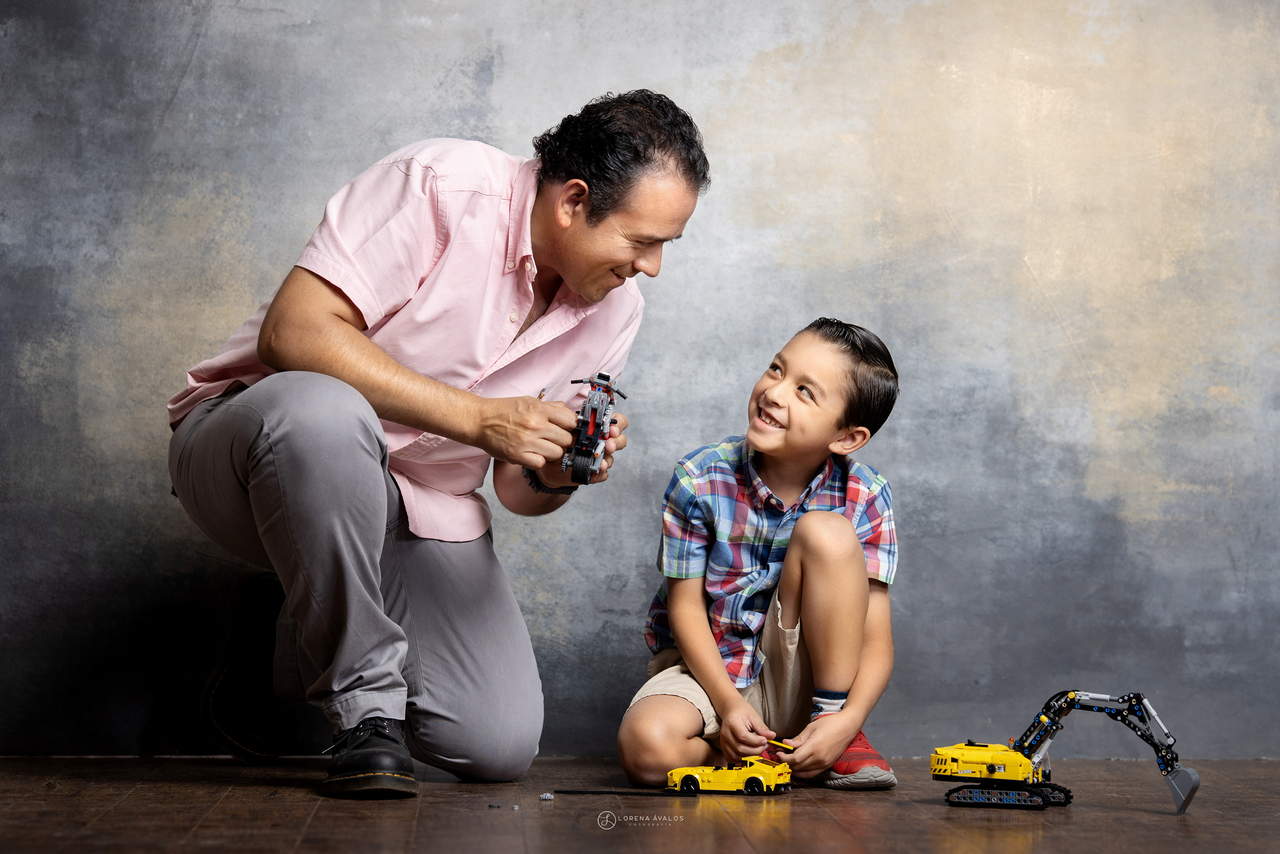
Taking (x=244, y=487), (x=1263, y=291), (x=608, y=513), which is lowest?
(x=608, y=513)

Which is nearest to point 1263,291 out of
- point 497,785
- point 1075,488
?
point 1075,488

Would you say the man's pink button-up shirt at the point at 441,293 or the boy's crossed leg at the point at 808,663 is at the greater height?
the man's pink button-up shirt at the point at 441,293

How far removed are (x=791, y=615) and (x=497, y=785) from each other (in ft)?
1.94

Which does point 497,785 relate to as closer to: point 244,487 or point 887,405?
point 244,487

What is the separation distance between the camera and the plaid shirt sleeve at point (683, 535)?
2242mm

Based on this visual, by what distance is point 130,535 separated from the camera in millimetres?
2557

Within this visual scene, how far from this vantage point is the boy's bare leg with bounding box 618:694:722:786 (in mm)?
2049

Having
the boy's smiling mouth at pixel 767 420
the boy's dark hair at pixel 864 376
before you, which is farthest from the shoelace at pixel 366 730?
the boy's dark hair at pixel 864 376

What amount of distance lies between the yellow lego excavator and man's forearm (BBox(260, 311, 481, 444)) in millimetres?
936

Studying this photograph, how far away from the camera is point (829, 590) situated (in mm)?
2086

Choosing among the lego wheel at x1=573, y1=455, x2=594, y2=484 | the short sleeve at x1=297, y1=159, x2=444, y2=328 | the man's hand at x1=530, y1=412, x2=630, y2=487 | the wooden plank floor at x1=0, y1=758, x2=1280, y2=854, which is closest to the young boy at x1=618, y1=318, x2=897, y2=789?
the wooden plank floor at x1=0, y1=758, x2=1280, y2=854

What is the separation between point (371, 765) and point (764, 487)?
90 centimetres

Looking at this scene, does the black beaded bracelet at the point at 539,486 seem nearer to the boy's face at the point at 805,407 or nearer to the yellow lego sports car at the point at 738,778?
the boy's face at the point at 805,407

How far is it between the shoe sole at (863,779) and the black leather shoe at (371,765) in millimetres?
735
